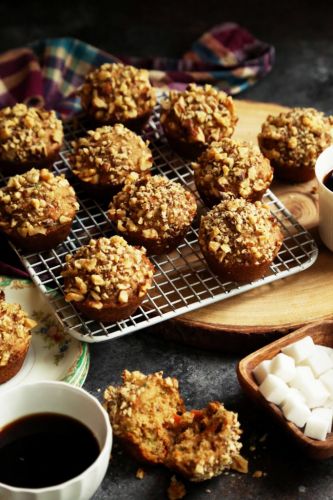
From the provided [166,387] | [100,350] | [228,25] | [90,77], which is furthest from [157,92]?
[166,387]

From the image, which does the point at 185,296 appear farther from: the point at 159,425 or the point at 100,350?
the point at 159,425

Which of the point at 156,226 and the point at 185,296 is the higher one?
the point at 156,226

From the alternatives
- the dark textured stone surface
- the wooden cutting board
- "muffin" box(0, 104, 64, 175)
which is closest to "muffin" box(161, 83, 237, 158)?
"muffin" box(0, 104, 64, 175)

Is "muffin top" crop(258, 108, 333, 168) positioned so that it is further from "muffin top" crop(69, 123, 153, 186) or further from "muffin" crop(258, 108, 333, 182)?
"muffin top" crop(69, 123, 153, 186)

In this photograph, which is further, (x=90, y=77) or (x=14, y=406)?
(x=90, y=77)

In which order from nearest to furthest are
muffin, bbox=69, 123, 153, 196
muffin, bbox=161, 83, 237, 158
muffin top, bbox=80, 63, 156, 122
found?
1. muffin, bbox=69, 123, 153, 196
2. muffin, bbox=161, 83, 237, 158
3. muffin top, bbox=80, 63, 156, 122

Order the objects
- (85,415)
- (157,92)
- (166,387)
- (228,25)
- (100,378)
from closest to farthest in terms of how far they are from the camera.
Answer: (85,415), (166,387), (100,378), (157,92), (228,25)
